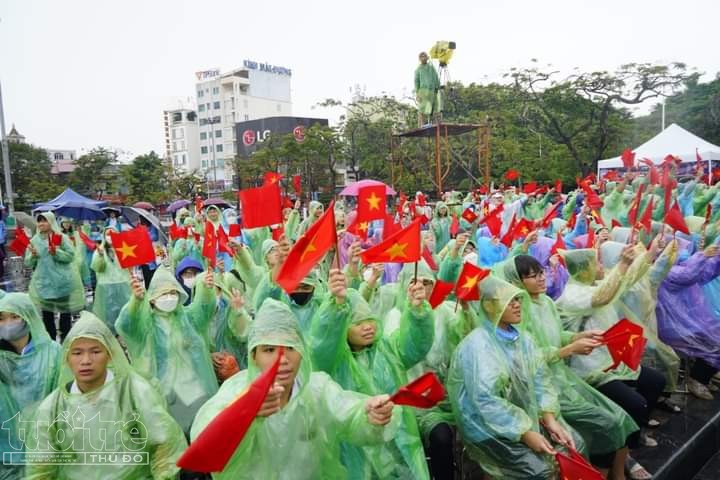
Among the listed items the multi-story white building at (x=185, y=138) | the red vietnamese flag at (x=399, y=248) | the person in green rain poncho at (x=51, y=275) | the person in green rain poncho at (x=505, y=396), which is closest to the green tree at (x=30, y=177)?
the person in green rain poncho at (x=51, y=275)

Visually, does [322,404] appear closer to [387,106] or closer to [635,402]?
[635,402]

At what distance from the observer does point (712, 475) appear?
3.78 metres

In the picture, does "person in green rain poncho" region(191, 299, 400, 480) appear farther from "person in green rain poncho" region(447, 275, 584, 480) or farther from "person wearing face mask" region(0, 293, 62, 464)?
"person wearing face mask" region(0, 293, 62, 464)

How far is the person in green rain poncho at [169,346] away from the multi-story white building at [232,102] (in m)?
70.3

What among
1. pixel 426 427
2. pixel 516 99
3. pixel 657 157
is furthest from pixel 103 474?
pixel 516 99

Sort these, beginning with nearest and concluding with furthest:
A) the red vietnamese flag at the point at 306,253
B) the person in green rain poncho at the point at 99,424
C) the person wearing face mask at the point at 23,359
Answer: the person in green rain poncho at the point at 99,424, the red vietnamese flag at the point at 306,253, the person wearing face mask at the point at 23,359

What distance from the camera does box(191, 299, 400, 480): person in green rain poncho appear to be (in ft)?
6.48

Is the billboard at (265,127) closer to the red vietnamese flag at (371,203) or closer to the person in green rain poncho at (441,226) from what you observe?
the person in green rain poncho at (441,226)

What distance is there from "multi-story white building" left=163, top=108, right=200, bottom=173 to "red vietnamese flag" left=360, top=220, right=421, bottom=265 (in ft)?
262

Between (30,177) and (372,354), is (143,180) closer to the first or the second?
(30,177)

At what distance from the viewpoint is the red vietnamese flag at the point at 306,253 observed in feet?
7.97

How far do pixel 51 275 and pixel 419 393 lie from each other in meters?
6.14

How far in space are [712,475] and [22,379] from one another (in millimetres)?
4698

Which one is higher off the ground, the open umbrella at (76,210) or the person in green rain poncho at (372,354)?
the open umbrella at (76,210)
